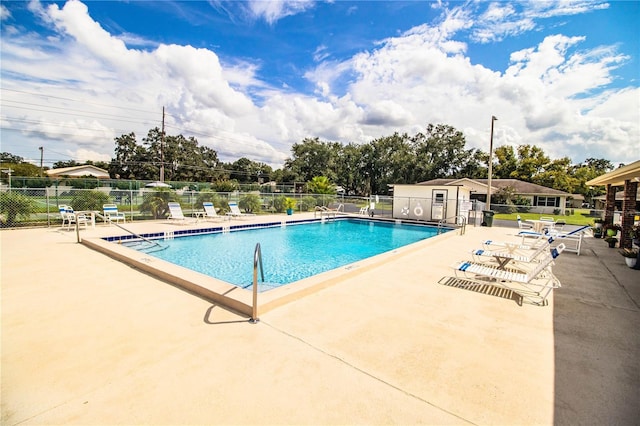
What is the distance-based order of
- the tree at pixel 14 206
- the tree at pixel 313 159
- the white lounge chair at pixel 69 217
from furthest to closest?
the tree at pixel 313 159 → the white lounge chair at pixel 69 217 → the tree at pixel 14 206

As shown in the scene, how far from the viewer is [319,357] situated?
274 cm

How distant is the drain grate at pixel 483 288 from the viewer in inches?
183

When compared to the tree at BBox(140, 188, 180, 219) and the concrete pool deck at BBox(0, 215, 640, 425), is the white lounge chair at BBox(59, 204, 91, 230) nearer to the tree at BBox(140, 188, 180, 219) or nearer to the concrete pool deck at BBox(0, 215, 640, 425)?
the tree at BBox(140, 188, 180, 219)

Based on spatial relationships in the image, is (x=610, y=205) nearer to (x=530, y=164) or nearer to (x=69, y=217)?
(x=69, y=217)

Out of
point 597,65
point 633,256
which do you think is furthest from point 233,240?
point 597,65

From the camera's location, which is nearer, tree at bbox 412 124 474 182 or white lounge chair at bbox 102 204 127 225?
white lounge chair at bbox 102 204 127 225

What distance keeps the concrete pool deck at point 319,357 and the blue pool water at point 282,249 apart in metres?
2.59

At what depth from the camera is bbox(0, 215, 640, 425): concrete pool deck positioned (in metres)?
2.08

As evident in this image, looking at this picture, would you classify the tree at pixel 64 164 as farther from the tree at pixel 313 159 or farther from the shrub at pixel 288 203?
the shrub at pixel 288 203

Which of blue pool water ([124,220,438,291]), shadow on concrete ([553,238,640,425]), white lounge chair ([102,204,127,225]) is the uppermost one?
white lounge chair ([102,204,127,225])

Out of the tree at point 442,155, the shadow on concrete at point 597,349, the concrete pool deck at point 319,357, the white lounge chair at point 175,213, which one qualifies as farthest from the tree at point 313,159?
the concrete pool deck at point 319,357

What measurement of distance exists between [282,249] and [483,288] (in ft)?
20.8

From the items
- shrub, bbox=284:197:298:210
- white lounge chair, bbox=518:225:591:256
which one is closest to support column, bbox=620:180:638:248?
white lounge chair, bbox=518:225:591:256

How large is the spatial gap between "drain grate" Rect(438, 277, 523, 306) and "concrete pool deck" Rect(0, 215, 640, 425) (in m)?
0.30
